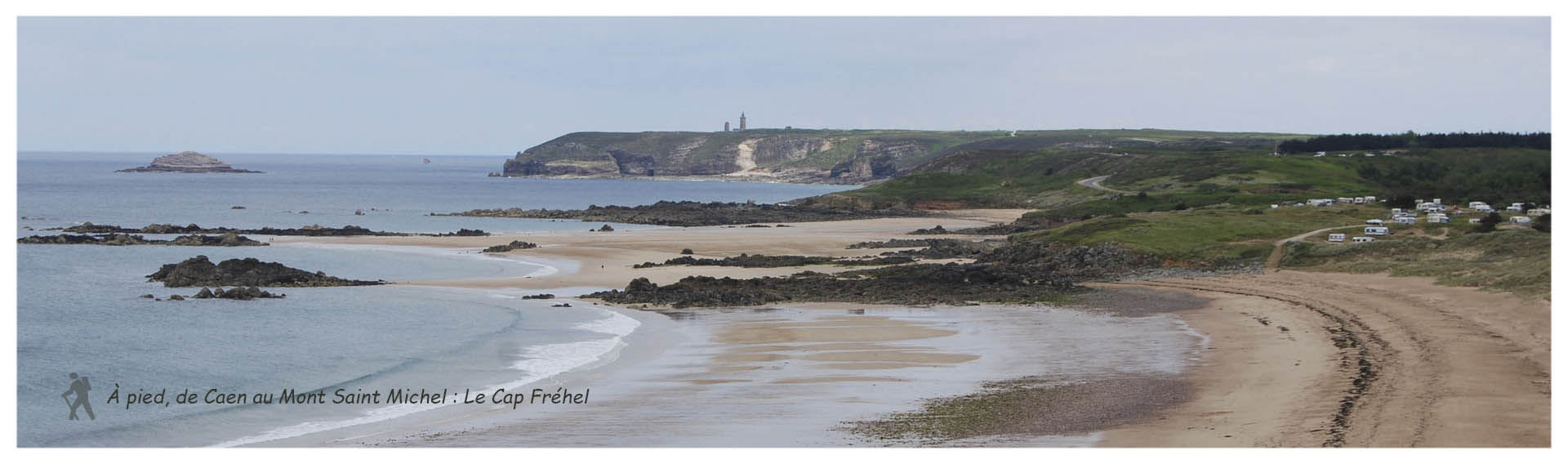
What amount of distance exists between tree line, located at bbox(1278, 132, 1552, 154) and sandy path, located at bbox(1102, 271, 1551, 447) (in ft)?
149

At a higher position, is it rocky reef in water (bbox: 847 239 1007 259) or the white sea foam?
the white sea foam

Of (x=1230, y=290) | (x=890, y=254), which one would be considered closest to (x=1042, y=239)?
(x=890, y=254)

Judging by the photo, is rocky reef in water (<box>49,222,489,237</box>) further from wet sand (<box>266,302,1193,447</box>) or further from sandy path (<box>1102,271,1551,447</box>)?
sandy path (<box>1102,271,1551,447</box>)

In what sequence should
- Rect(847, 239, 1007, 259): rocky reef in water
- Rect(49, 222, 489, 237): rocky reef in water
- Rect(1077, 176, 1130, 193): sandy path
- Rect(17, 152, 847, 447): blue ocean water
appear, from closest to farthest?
Rect(17, 152, 847, 447): blue ocean water → Rect(847, 239, 1007, 259): rocky reef in water → Rect(49, 222, 489, 237): rocky reef in water → Rect(1077, 176, 1130, 193): sandy path

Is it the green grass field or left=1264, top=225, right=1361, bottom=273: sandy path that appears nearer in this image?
left=1264, top=225, right=1361, bottom=273: sandy path

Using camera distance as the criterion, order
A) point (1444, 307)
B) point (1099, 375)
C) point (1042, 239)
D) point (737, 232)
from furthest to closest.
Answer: point (737, 232), point (1042, 239), point (1444, 307), point (1099, 375)

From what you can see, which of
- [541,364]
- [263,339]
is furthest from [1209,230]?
[263,339]

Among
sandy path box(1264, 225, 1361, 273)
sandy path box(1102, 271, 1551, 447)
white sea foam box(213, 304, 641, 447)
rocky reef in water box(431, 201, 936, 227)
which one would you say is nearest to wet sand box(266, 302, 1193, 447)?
white sea foam box(213, 304, 641, 447)

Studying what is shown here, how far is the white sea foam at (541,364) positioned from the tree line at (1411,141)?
58.9 metres

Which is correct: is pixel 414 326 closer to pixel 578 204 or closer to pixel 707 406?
pixel 707 406

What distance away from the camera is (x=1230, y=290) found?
4028cm

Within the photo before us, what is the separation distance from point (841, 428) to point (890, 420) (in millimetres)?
1005

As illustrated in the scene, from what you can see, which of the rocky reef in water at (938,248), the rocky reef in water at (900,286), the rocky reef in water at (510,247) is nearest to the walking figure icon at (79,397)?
the rocky reef in water at (900,286)

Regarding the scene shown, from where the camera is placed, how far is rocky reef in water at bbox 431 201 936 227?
321 feet
